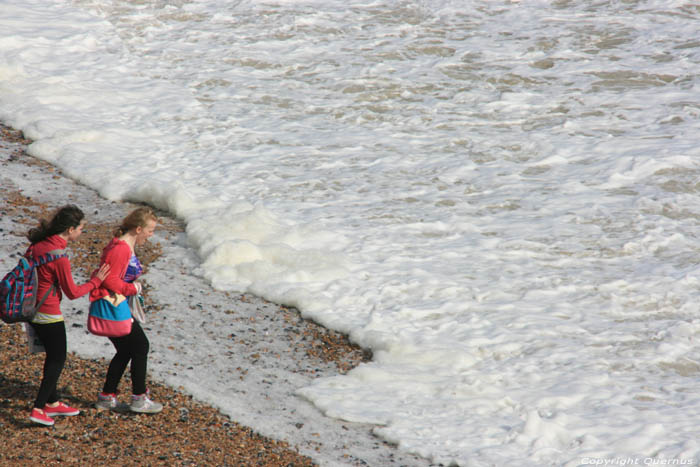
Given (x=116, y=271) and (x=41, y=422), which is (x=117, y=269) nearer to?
(x=116, y=271)

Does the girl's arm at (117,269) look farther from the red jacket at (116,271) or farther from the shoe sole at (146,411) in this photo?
the shoe sole at (146,411)

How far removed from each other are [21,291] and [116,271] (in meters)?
0.63

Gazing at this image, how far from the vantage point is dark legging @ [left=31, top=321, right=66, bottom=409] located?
501cm

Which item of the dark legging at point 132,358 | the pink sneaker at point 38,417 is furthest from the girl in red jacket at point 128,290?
the pink sneaker at point 38,417

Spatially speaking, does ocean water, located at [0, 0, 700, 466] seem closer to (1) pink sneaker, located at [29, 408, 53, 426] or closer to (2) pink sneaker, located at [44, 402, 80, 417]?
(2) pink sneaker, located at [44, 402, 80, 417]

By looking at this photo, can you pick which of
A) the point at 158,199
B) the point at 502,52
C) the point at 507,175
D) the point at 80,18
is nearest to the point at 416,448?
the point at 158,199

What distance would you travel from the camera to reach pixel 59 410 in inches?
205

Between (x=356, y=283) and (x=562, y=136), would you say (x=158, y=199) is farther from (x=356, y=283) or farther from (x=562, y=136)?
(x=562, y=136)

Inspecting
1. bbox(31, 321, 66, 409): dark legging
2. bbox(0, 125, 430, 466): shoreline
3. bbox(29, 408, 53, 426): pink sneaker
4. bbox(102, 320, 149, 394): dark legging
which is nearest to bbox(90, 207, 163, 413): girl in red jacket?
bbox(102, 320, 149, 394): dark legging

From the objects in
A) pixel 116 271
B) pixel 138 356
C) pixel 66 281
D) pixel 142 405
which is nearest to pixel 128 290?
pixel 116 271

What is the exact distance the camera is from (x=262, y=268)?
8.52 meters

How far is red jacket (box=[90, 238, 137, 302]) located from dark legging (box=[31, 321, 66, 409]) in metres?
0.34

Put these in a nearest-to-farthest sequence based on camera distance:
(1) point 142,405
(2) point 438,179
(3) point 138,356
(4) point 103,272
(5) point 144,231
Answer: (4) point 103,272, (5) point 144,231, (3) point 138,356, (1) point 142,405, (2) point 438,179

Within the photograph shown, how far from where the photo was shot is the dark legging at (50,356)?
16.4 ft
